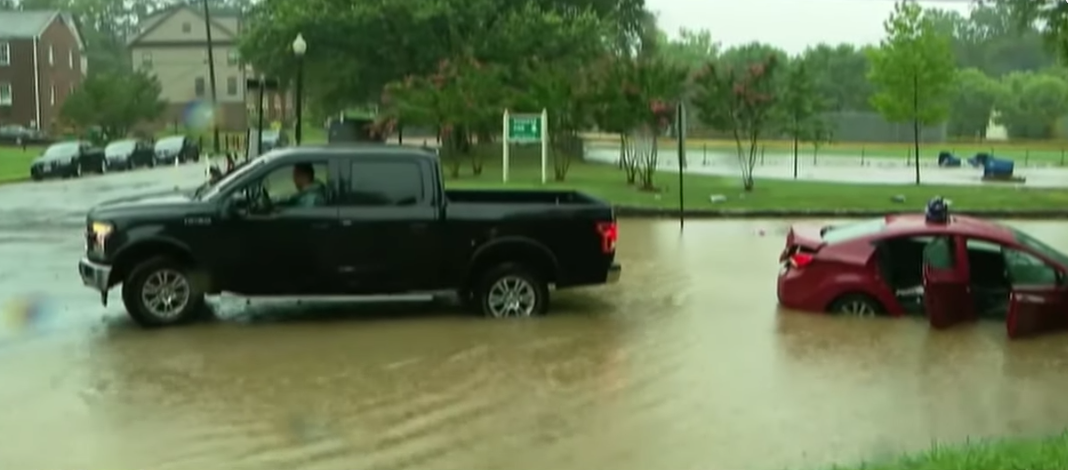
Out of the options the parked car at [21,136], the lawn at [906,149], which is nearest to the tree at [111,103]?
the parked car at [21,136]

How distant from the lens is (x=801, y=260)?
47.8 ft

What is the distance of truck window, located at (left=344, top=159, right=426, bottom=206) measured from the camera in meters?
14.0

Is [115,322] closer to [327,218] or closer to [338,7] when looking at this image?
[327,218]

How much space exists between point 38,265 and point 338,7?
33848 mm

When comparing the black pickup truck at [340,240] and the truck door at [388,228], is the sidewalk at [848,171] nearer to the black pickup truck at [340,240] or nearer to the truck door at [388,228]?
the black pickup truck at [340,240]

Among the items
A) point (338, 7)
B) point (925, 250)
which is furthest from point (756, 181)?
point (925, 250)

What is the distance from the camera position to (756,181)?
132ft

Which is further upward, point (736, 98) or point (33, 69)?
point (33, 69)

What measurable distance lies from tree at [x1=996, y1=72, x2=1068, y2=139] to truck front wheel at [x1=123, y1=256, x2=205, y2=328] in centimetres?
6825

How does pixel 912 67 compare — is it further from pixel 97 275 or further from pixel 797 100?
pixel 97 275

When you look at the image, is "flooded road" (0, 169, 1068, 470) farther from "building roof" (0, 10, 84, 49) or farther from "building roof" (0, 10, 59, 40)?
"building roof" (0, 10, 59, 40)

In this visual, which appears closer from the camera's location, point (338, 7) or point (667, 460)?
point (667, 460)

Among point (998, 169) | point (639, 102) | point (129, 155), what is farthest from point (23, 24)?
point (998, 169)

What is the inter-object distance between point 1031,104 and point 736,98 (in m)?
45.2
